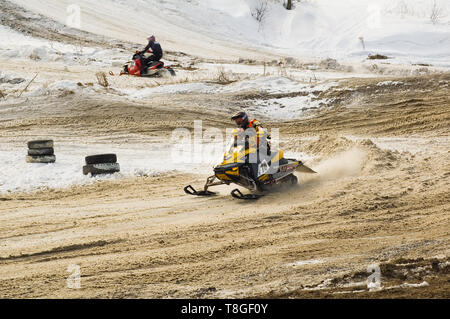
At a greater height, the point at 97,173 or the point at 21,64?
the point at 21,64

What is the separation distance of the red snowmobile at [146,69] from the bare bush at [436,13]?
20.5 m

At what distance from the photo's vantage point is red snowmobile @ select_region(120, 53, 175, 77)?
22.2m

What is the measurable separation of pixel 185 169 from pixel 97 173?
6.97ft

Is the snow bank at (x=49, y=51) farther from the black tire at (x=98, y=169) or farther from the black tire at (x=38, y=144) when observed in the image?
the black tire at (x=98, y=169)

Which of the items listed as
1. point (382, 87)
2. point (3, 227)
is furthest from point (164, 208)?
point (382, 87)

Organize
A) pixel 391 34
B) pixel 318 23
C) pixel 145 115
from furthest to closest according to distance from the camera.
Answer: pixel 318 23 → pixel 391 34 → pixel 145 115

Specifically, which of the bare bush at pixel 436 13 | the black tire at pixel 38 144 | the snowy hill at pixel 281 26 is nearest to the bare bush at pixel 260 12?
the snowy hill at pixel 281 26

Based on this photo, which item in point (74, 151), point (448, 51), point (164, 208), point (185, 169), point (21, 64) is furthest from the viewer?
point (448, 51)

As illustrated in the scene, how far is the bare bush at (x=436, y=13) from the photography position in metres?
34.8

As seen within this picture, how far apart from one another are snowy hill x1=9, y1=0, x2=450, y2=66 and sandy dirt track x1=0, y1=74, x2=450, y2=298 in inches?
668

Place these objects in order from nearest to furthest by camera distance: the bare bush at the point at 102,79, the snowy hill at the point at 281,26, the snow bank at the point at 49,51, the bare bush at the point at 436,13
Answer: the bare bush at the point at 102,79 < the snow bank at the point at 49,51 < the snowy hill at the point at 281,26 < the bare bush at the point at 436,13

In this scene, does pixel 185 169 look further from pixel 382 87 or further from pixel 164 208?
pixel 382 87

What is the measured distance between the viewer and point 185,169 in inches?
514

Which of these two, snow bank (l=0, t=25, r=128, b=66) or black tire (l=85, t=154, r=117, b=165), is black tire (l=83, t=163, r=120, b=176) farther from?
snow bank (l=0, t=25, r=128, b=66)
